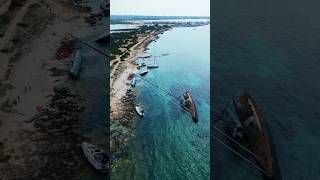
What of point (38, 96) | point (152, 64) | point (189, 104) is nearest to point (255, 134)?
point (189, 104)

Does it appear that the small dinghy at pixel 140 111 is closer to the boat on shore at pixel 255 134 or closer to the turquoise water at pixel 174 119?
the turquoise water at pixel 174 119

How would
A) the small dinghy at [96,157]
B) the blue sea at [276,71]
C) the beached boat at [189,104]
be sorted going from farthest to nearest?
the blue sea at [276,71] → the beached boat at [189,104] → the small dinghy at [96,157]

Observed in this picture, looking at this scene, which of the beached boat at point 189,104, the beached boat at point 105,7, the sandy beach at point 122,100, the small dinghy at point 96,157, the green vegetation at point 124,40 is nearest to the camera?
the small dinghy at point 96,157

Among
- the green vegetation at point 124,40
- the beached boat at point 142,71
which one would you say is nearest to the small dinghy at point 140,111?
the beached boat at point 142,71

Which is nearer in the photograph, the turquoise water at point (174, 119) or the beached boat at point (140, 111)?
the turquoise water at point (174, 119)

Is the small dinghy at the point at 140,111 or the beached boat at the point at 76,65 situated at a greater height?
the beached boat at the point at 76,65

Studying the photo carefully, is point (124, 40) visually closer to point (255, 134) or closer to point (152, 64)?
point (152, 64)
